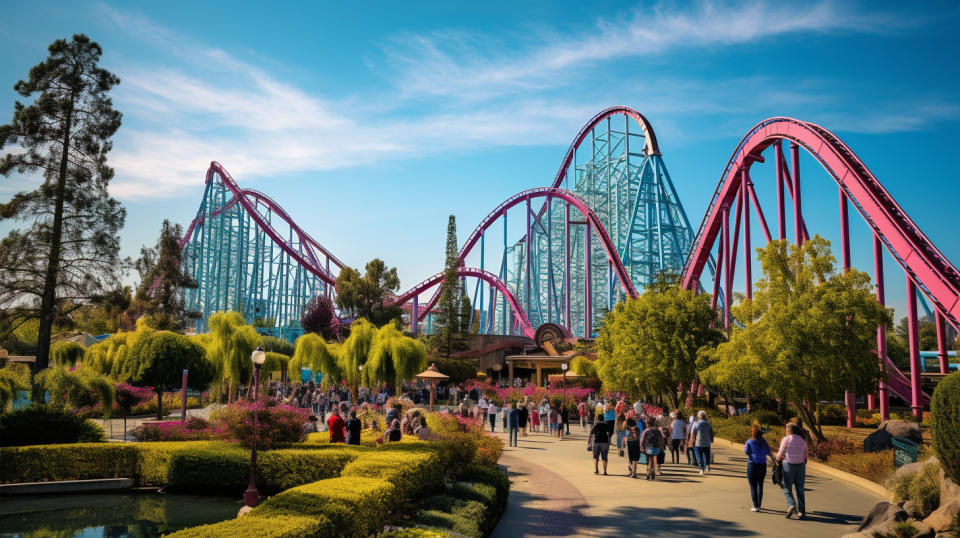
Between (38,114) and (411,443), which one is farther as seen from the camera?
(38,114)

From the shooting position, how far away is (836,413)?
23969 millimetres

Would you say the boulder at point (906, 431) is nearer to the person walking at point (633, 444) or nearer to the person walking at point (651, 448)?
the person walking at point (651, 448)

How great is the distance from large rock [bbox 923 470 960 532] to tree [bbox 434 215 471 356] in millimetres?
42652

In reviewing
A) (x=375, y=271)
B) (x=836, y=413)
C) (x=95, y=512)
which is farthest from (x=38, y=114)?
(x=375, y=271)

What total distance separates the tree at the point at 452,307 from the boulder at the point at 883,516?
41925mm

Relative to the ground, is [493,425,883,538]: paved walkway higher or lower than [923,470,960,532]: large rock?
lower

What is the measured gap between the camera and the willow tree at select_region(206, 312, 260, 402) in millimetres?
24953

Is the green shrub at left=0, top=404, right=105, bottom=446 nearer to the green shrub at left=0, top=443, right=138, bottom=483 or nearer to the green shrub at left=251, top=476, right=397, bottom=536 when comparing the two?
the green shrub at left=0, top=443, right=138, bottom=483

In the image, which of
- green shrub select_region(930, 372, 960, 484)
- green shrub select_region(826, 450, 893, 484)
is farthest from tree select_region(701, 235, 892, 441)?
green shrub select_region(930, 372, 960, 484)

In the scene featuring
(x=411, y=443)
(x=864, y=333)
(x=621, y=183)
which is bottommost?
(x=411, y=443)

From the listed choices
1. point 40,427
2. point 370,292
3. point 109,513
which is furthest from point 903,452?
point 370,292

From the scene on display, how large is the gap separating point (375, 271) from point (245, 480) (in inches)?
1704

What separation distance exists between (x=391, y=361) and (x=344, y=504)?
846 inches

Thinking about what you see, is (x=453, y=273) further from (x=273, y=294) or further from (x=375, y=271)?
(x=273, y=294)
